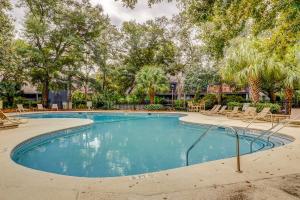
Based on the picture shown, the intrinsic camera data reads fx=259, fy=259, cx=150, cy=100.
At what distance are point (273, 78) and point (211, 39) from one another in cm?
1467

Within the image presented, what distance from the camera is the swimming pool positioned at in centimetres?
700

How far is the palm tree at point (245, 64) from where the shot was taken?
A: 59.0ft

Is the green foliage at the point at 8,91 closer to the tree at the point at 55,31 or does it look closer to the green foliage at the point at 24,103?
the green foliage at the point at 24,103

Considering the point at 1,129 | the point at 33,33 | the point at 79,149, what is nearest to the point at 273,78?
the point at 79,149

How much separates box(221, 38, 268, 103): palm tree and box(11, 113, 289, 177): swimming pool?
7.07m

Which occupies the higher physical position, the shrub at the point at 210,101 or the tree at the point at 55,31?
the tree at the point at 55,31

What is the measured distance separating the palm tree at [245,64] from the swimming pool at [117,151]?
23.2 ft

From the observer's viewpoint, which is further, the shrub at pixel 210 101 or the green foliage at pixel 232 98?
the green foliage at pixel 232 98

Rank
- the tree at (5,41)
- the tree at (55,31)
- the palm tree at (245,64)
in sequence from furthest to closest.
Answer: the tree at (55,31)
the palm tree at (245,64)
the tree at (5,41)

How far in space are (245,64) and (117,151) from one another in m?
13.4

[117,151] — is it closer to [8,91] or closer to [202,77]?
[202,77]

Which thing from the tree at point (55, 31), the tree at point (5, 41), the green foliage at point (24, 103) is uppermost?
the tree at point (55, 31)

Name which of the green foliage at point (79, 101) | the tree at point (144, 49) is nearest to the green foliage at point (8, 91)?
the green foliage at point (79, 101)

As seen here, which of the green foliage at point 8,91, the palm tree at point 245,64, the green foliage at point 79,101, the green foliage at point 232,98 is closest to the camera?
the palm tree at point 245,64
